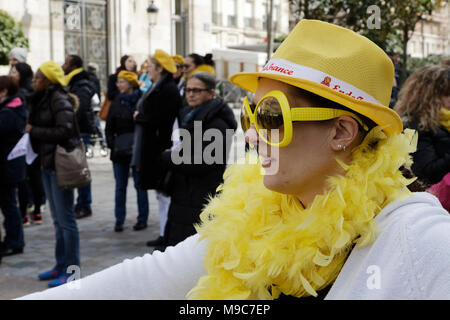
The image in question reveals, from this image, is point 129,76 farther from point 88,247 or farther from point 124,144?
point 88,247

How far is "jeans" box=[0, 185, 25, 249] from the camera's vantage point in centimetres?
570

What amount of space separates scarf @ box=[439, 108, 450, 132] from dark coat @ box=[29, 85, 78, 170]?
3005 millimetres

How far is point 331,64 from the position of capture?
4.95 ft

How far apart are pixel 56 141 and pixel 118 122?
6.04 feet

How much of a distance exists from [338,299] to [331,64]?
23.9 inches

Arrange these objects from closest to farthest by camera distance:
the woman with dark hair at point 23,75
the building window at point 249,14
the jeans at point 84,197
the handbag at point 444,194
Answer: the handbag at point 444,194 → the woman with dark hair at point 23,75 → the jeans at point 84,197 → the building window at point 249,14

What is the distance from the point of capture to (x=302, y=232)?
156 cm

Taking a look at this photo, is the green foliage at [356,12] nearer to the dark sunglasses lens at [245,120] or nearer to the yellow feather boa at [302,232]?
the dark sunglasses lens at [245,120]

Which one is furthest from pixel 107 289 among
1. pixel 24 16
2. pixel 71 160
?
pixel 24 16

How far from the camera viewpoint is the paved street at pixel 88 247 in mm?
4926

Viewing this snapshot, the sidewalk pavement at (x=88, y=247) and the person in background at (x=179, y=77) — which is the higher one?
the person in background at (x=179, y=77)

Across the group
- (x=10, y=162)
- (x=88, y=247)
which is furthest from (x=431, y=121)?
(x=10, y=162)

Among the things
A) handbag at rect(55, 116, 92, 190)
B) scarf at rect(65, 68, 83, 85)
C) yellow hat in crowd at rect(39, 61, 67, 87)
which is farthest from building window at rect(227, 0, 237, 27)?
handbag at rect(55, 116, 92, 190)

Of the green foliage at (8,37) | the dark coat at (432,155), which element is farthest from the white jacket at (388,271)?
the green foliage at (8,37)
